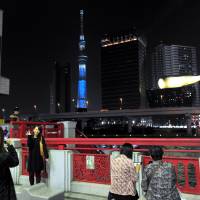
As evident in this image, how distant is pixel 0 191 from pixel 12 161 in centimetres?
44

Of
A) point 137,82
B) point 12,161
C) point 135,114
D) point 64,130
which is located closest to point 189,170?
point 12,161

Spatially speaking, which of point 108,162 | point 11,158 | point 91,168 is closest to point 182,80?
point 91,168

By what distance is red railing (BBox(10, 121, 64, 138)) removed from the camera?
12403 mm

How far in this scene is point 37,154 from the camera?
9.02 m

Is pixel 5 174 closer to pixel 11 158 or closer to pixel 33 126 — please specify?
pixel 11 158

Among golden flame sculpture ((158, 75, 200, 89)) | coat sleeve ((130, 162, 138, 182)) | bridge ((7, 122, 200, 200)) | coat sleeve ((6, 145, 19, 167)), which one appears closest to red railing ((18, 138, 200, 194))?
bridge ((7, 122, 200, 200))

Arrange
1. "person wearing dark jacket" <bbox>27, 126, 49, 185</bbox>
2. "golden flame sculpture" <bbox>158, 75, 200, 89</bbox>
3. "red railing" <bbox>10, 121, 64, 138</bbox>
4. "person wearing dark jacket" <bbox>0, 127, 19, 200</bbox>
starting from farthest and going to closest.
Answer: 1. "golden flame sculpture" <bbox>158, 75, 200, 89</bbox>
2. "red railing" <bbox>10, 121, 64, 138</bbox>
3. "person wearing dark jacket" <bbox>27, 126, 49, 185</bbox>
4. "person wearing dark jacket" <bbox>0, 127, 19, 200</bbox>

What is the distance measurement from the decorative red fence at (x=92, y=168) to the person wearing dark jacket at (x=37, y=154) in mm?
988

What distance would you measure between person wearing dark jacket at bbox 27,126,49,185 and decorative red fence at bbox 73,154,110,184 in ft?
3.24

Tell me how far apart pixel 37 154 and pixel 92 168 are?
1.74 metres

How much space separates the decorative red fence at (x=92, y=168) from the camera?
8602 mm

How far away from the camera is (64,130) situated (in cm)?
1552

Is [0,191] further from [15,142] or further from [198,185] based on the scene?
[15,142]

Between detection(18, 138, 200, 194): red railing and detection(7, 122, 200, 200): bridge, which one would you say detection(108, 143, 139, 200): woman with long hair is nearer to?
detection(7, 122, 200, 200): bridge
